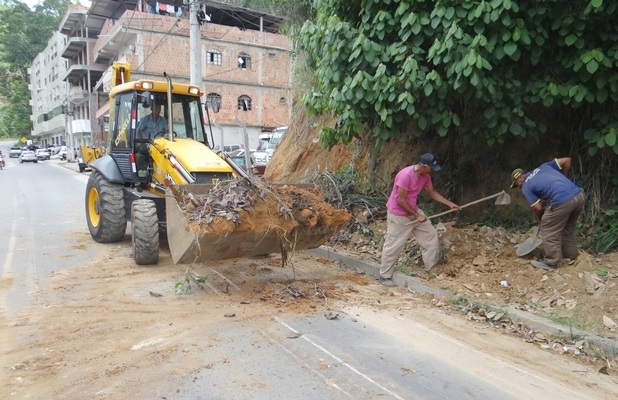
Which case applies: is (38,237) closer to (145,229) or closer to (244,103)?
(145,229)

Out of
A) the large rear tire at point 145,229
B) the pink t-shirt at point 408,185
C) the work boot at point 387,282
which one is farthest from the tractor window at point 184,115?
the work boot at point 387,282

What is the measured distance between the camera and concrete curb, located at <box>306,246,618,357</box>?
460cm

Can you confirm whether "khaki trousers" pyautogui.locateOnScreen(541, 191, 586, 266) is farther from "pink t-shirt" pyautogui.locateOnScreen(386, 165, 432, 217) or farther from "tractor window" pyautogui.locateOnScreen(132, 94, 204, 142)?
"tractor window" pyautogui.locateOnScreen(132, 94, 204, 142)

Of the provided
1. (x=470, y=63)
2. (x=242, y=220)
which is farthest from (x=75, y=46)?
(x=470, y=63)

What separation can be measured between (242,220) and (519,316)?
10.5 feet

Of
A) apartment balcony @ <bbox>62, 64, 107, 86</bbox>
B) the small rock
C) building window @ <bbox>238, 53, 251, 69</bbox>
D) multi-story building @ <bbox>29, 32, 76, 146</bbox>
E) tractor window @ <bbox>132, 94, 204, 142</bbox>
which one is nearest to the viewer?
the small rock

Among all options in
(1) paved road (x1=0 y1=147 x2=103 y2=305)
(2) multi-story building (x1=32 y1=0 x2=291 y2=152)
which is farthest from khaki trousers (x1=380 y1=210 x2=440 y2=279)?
(2) multi-story building (x1=32 y1=0 x2=291 y2=152)

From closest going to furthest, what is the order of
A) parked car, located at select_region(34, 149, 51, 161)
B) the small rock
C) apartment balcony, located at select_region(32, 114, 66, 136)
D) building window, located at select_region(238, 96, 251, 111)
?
1. the small rock
2. building window, located at select_region(238, 96, 251, 111)
3. parked car, located at select_region(34, 149, 51, 161)
4. apartment balcony, located at select_region(32, 114, 66, 136)

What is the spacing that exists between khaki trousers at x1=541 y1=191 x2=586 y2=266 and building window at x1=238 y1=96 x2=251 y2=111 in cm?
3354

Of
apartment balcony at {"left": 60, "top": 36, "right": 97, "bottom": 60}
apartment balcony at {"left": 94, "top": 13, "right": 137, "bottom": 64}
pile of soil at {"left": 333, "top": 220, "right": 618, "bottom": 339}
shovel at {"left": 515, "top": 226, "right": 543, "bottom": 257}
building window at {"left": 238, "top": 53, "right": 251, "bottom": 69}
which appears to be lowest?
pile of soil at {"left": 333, "top": 220, "right": 618, "bottom": 339}

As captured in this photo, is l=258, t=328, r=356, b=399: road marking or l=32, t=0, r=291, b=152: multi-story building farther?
l=32, t=0, r=291, b=152: multi-story building

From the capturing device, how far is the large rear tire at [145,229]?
6961mm

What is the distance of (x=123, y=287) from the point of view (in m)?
6.31

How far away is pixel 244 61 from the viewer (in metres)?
37.2
